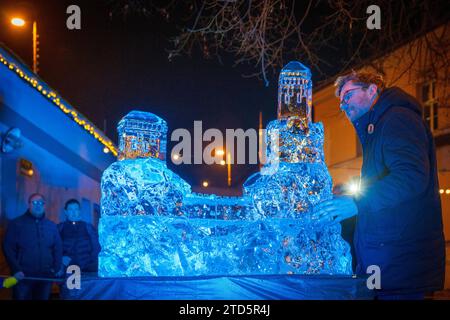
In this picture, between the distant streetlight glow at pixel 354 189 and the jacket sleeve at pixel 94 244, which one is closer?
the distant streetlight glow at pixel 354 189

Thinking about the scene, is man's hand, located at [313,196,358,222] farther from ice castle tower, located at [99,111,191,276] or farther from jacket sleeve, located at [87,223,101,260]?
jacket sleeve, located at [87,223,101,260]

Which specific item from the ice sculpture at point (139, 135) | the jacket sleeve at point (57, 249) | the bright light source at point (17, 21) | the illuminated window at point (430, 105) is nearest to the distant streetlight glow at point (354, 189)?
the ice sculpture at point (139, 135)

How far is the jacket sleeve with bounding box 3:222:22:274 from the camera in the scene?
21.1ft

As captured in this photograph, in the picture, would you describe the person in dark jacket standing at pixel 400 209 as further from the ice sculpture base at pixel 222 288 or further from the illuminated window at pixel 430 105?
the illuminated window at pixel 430 105

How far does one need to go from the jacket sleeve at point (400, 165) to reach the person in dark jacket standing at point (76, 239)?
Answer: 3589 mm

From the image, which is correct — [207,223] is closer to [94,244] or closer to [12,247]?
[94,244]

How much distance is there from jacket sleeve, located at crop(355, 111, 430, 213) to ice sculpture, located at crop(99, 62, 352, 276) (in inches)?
12.1

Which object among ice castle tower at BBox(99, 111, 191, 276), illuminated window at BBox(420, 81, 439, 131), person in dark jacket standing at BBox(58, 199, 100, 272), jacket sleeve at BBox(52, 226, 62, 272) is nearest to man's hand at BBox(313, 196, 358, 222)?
ice castle tower at BBox(99, 111, 191, 276)

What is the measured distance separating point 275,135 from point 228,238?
1.88 feet

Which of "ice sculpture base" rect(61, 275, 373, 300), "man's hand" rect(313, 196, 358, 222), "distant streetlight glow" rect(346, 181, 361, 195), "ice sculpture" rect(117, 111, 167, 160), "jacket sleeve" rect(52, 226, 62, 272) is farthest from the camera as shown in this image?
"jacket sleeve" rect(52, 226, 62, 272)

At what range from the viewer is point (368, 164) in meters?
2.63

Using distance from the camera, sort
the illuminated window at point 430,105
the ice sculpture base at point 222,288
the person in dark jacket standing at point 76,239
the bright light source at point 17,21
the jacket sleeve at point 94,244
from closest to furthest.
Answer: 1. the ice sculpture base at point 222,288
2. the jacket sleeve at point 94,244
3. the person in dark jacket standing at point 76,239
4. the bright light source at point 17,21
5. the illuminated window at point 430,105

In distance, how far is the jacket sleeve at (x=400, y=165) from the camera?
238 centimetres
